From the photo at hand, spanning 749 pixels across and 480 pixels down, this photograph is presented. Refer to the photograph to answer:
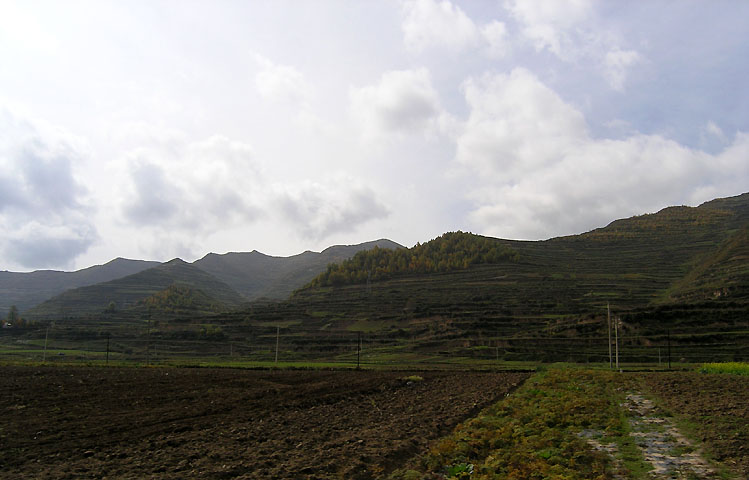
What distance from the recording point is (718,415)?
13.9 meters


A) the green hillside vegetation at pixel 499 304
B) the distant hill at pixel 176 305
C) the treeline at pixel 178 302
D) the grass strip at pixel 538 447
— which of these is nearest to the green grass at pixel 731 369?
the green hillside vegetation at pixel 499 304

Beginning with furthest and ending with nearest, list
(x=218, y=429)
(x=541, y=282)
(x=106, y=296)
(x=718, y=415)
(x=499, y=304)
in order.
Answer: (x=106, y=296)
(x=541, y=282)
(x=499, y=304)
(x=218, y=429)
(x=718, y=415)

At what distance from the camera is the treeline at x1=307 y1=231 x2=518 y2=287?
13900 centimetres

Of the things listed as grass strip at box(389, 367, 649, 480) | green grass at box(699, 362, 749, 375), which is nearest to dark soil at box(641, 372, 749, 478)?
grass strip at box(389, 367, 649, 480)

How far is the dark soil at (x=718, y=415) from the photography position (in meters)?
9.60

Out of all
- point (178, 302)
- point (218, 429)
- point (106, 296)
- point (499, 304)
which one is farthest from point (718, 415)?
point (106, 296)

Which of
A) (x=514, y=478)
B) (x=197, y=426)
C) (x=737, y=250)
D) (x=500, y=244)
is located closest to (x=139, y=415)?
(x=197, y=426)

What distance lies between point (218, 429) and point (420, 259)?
130462 millimetres

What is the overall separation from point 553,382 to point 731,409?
49.3 feet

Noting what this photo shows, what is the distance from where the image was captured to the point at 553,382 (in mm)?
29250

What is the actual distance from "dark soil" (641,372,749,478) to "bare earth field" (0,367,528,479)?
6573 mm

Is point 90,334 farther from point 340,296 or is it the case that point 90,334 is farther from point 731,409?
point 731,409

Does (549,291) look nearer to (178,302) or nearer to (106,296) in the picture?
(178,302)

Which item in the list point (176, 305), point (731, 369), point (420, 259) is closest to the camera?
point (731, 369)
